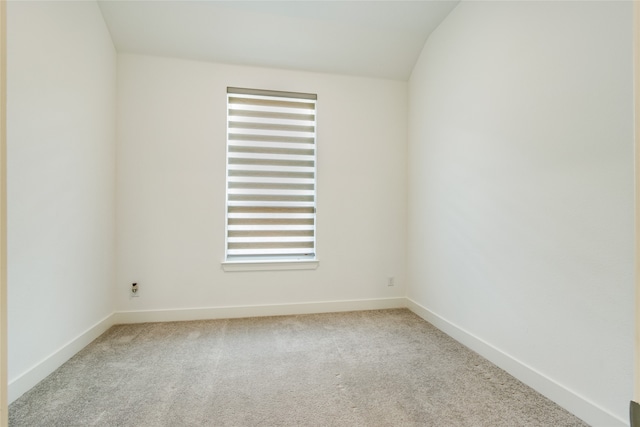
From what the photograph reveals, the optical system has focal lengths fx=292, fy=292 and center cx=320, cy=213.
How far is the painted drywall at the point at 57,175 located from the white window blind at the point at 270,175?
1.10m

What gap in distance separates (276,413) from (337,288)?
1748 millimetres

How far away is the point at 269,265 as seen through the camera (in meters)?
3.10

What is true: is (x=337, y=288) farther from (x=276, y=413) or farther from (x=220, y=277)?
(x=276, y=413)

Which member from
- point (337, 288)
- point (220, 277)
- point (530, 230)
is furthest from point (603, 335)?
point (220, 277)

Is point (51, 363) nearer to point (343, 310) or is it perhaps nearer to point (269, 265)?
point (269, 265)

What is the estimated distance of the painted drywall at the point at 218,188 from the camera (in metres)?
2.86

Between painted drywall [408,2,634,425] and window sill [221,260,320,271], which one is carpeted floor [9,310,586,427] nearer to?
painted drywall [408,2,634,425]

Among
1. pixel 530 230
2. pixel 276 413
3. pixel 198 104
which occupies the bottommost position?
pixel 276 413

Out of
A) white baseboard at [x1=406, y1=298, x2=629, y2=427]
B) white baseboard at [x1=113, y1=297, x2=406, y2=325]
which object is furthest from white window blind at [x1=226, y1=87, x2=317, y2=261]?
white baseboard at [x1=406, y1=298, x2=629, y2=427]

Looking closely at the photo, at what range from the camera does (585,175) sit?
5.13 ft

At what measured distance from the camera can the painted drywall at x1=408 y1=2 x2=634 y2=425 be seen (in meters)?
1.43

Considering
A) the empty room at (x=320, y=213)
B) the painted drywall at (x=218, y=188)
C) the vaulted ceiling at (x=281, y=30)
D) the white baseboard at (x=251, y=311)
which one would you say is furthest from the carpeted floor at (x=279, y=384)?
the vaulted ceiling at (x=281, y=30)

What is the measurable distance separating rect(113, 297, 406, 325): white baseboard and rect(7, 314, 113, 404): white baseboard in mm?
270

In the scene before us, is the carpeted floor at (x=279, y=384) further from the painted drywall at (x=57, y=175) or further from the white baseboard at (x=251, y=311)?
the painted drywall at (x=57, y=175)
